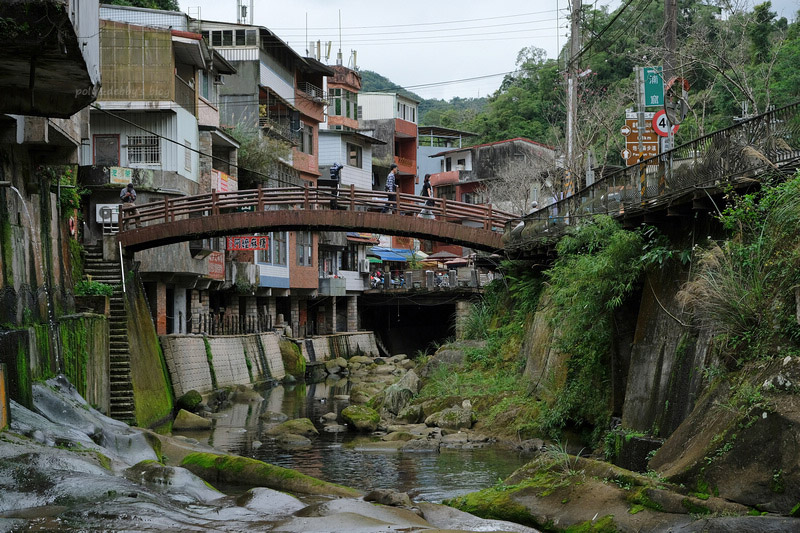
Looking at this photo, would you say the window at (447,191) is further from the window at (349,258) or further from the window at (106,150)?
the window at (106,150)

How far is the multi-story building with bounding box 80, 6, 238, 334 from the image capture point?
3266cm

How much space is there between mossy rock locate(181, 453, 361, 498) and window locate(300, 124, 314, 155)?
126 ft

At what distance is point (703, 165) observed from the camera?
15.5 meters

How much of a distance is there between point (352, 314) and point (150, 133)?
2804 cm

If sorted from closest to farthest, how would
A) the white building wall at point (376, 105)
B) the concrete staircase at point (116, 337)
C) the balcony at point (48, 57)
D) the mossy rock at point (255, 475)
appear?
the balcony at point (48, 57) < the mossy rock at point (255, 475) < the concrete staircase at point (116, 337) < the white building wall at point (376, 105)

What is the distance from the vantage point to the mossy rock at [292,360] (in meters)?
46.6

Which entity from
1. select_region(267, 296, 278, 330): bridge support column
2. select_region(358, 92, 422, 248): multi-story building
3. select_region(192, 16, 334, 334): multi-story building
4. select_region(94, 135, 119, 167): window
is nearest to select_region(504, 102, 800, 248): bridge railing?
select_region(94, 135, 119, 167): window

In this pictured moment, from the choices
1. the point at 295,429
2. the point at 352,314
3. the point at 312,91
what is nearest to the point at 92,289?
the point at 295,429

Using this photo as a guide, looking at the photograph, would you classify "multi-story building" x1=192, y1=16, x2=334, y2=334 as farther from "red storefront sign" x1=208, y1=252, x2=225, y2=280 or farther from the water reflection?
the water reflection

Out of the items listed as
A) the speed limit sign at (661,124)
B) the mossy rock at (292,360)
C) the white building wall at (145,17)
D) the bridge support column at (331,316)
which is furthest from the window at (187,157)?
the bridge support column at (331,316)

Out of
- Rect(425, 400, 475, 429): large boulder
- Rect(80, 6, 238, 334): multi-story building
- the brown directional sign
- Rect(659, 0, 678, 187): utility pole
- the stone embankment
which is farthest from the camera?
Rect(80, 6, 238, 334): multi-story building

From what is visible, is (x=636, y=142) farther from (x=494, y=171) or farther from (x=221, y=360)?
(x=494, y=171)

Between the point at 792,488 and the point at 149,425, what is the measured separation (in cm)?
1912

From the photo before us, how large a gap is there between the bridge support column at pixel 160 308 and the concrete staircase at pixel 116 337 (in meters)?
5.65
